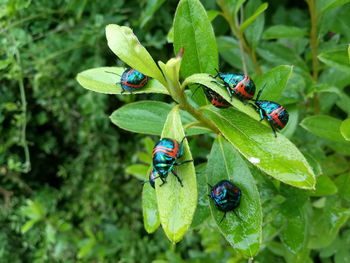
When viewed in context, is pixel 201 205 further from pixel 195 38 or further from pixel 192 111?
pixel 195 38

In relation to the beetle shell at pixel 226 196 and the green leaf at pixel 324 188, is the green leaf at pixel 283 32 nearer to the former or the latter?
the green leaf at pixel 324 188

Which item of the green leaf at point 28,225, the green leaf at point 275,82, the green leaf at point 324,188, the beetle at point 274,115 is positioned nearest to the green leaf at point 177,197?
the beetle at point 274,115

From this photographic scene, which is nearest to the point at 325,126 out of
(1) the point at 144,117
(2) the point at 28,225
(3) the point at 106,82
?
(1) the point at 144,117

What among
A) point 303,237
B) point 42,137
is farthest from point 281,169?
point 42,137

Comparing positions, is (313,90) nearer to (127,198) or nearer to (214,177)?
(214,177)

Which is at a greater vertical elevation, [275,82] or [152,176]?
[275,82]
